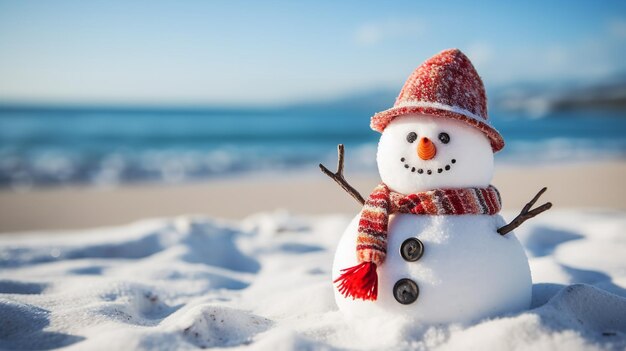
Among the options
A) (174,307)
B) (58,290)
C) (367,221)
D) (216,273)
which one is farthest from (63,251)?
(367,221)

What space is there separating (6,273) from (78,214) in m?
3.34

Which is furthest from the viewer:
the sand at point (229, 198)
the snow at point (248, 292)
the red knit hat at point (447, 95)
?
the sand at point (229, 198)

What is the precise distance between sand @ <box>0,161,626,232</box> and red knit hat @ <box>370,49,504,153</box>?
4.40 metres

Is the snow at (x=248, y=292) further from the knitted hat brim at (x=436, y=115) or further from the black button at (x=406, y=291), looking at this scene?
the knitted hat brim at (x=436, y=115)

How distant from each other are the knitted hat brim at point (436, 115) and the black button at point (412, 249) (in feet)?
1.44

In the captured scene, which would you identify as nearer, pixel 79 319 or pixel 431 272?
pixel 431 272

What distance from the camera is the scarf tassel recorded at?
1735 mm

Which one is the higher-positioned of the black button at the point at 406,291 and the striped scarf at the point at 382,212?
the striped scarf at the point at 382,212

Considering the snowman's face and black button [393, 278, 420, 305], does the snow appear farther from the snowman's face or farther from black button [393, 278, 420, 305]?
the snowman's face

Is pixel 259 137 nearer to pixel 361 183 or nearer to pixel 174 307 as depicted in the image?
pixel 361 183

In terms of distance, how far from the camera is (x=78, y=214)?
6.28m

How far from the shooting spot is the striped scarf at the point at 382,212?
5.73ft

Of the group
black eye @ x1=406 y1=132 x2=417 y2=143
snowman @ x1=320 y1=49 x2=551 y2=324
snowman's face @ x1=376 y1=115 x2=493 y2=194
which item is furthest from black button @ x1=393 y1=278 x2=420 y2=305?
black eye @ x1=406 y1=132 x2=417 y2=143

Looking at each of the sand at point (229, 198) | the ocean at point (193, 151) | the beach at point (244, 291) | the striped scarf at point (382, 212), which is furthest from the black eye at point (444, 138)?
the ocean at point (193, 151)
